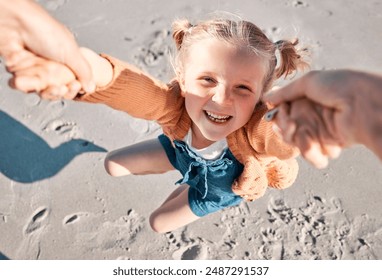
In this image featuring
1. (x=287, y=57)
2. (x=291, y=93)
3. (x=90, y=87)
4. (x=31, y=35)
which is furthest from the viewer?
(x=287, y=57)

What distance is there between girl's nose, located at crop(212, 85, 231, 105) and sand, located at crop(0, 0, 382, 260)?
98cm

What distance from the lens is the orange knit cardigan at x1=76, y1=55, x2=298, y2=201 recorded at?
4.02 feet

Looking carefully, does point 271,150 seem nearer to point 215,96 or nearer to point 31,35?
point 215,96

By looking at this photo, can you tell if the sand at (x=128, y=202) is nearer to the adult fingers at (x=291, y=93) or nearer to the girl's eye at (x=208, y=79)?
the girl's eye at (x=208, y=79)

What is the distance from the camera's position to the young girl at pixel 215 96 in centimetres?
122

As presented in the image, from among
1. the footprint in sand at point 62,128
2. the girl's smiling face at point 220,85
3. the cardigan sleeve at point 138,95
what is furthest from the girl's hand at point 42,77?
the footprint in sand at point 62,128

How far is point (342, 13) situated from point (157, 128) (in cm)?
151

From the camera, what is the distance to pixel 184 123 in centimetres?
151

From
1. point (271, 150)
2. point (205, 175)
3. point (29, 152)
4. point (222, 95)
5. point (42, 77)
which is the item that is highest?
point (42, 77)

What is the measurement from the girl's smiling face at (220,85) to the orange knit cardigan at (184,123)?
2.6 inches

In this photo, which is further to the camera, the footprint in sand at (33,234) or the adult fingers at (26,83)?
the footprint in sand at (33,234)

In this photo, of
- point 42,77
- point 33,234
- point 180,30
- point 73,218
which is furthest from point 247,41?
point 33,234

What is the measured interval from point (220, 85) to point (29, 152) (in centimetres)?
139

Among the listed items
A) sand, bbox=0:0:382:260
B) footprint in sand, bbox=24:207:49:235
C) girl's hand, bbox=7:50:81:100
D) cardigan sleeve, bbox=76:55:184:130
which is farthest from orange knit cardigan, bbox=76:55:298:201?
footprint in sand, bbox=24:207:49:235
